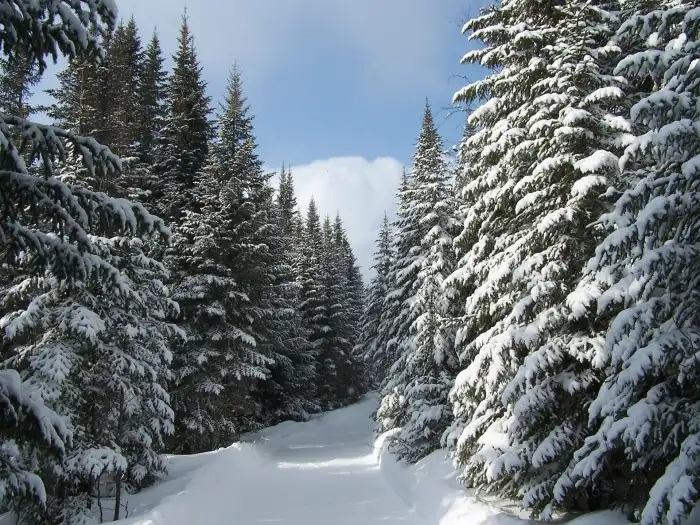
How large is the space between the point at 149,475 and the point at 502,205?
10.5 meters

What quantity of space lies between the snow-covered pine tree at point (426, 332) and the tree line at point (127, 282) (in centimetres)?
600

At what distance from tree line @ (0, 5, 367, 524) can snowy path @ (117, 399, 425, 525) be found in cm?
131

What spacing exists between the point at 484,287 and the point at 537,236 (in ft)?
4.38

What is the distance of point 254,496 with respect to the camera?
1248 centimetres

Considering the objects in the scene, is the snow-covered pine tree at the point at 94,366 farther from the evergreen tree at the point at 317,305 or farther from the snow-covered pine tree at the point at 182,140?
the evergreen tree at the point at 317,305

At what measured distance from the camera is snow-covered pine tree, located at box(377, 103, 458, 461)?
47.7 ft

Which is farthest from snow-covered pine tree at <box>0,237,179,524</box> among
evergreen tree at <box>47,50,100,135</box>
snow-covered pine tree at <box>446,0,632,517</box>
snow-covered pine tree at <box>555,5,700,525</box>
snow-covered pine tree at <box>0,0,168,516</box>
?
snow-covered pine tree at <box>555,5,700,525</box>

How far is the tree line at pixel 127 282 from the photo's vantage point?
449 centimetres

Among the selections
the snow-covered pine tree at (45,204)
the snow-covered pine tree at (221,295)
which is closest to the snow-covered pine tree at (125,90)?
the snow-covered pine tree at (221,295)

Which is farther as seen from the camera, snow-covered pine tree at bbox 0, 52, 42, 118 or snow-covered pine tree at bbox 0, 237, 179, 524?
snow-covered pine tree at bbox 0, 52, 42, 118

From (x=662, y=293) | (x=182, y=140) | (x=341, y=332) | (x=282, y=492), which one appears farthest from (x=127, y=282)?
(x=341, y=332)

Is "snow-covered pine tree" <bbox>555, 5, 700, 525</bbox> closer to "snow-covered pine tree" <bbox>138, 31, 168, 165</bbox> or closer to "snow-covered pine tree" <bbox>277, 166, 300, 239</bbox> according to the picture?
"snow-covered pine tree" <bbox>138, 31, 168, 165</bbox>

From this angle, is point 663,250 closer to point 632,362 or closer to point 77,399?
point 632,362

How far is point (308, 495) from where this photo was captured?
12.6m
